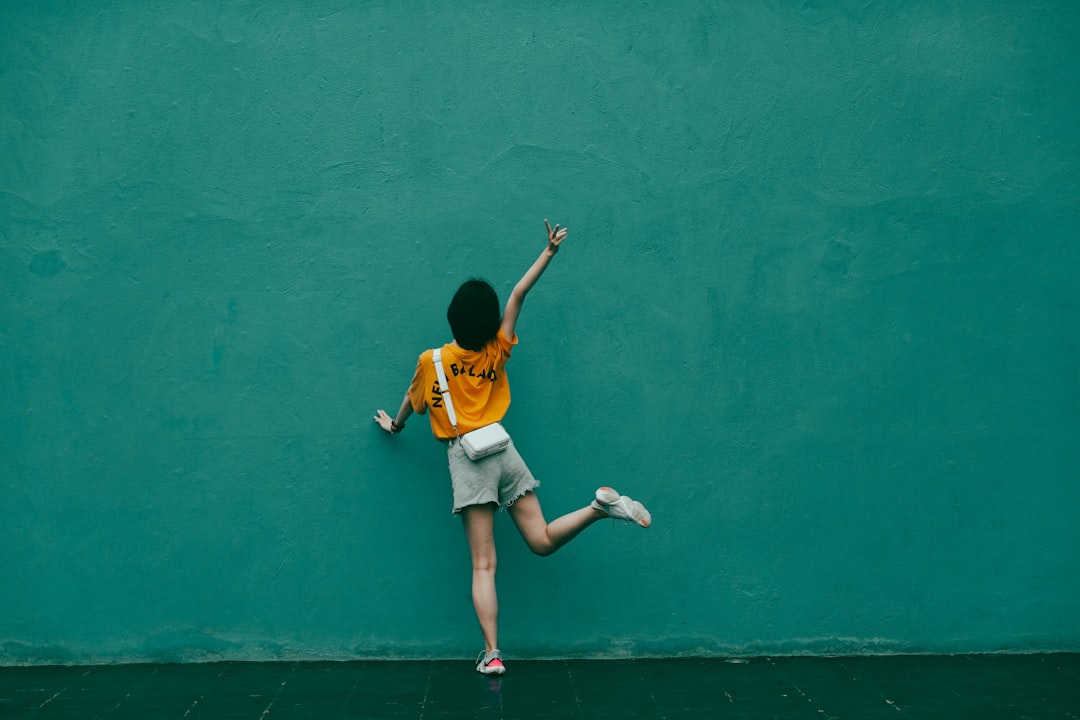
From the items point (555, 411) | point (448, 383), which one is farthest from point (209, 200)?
point (555, 411)

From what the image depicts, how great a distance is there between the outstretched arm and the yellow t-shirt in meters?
0.07

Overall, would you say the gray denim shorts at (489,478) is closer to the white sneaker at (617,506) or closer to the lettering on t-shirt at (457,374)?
the lettering on t-shirt at (457,374)

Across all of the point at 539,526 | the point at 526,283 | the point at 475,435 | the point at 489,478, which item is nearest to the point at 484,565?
the point at 539,526

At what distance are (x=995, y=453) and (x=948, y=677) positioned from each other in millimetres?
1162

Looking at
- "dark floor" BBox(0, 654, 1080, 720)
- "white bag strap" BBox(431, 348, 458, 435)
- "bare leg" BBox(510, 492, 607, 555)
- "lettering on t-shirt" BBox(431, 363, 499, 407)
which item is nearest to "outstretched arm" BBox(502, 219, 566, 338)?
"lettering on t-shirt" BBox(431, 363, 499, 407)

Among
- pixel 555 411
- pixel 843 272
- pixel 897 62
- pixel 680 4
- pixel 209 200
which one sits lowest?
pixel 555 411

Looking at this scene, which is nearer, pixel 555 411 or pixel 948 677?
pixel 948 677

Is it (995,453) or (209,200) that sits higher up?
(209,200)

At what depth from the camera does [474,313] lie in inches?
177

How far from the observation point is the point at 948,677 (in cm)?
461

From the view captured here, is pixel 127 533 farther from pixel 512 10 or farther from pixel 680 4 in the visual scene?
pixel 680 4

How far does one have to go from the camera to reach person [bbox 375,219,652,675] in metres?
4.52

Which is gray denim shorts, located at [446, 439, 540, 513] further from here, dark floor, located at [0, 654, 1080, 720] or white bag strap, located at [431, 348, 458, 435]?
dark floor, located at [0, 654, 1080, 720]

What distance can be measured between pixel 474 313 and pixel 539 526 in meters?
1.05
